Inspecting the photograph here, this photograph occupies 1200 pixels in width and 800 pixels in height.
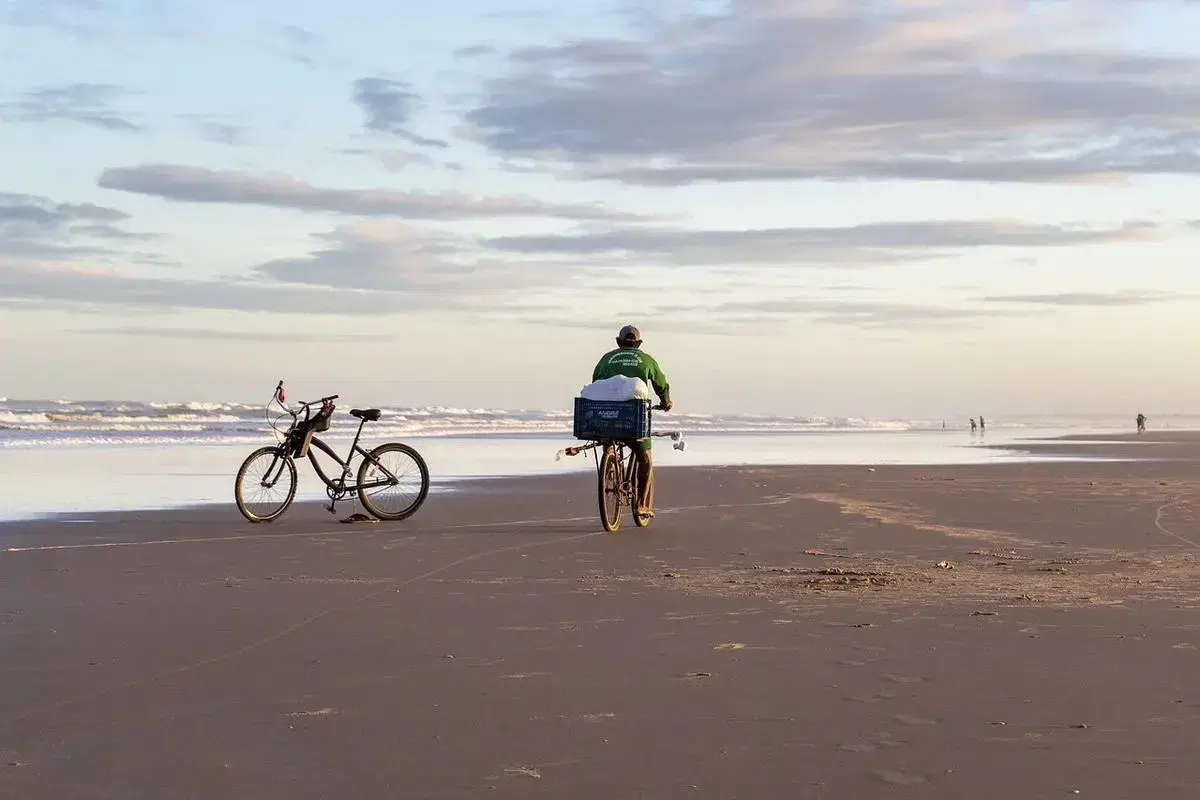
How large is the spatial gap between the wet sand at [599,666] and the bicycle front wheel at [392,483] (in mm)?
2021

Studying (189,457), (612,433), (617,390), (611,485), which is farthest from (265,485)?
(189,457)

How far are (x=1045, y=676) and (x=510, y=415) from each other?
80.6 metres

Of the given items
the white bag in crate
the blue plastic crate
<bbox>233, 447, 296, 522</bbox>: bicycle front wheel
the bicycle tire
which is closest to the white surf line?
the bicycle tire

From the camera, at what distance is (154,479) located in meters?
21.4

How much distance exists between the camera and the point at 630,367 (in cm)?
1341

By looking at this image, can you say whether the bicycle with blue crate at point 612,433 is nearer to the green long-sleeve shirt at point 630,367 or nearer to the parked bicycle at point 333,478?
the green long-sleeve shirt at point 630,367

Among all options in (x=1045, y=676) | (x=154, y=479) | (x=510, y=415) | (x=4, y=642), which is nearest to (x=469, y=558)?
(x=4, y=642)

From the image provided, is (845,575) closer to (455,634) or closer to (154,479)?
(455,634)

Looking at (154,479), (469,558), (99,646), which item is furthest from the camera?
(154,479)

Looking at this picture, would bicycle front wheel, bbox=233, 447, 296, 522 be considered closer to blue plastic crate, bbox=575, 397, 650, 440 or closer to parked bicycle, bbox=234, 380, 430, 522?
parked bicycle, bbox=234, 380, 430, 522

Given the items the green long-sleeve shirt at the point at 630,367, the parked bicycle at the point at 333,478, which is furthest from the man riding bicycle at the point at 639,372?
the parked bicycle at the point at 333,478

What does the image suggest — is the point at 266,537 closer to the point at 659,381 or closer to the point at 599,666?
the point at 659,381

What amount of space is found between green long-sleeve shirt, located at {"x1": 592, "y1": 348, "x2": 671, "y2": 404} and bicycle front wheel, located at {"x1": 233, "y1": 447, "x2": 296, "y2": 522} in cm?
370

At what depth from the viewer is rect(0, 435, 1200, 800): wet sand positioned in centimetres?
440
